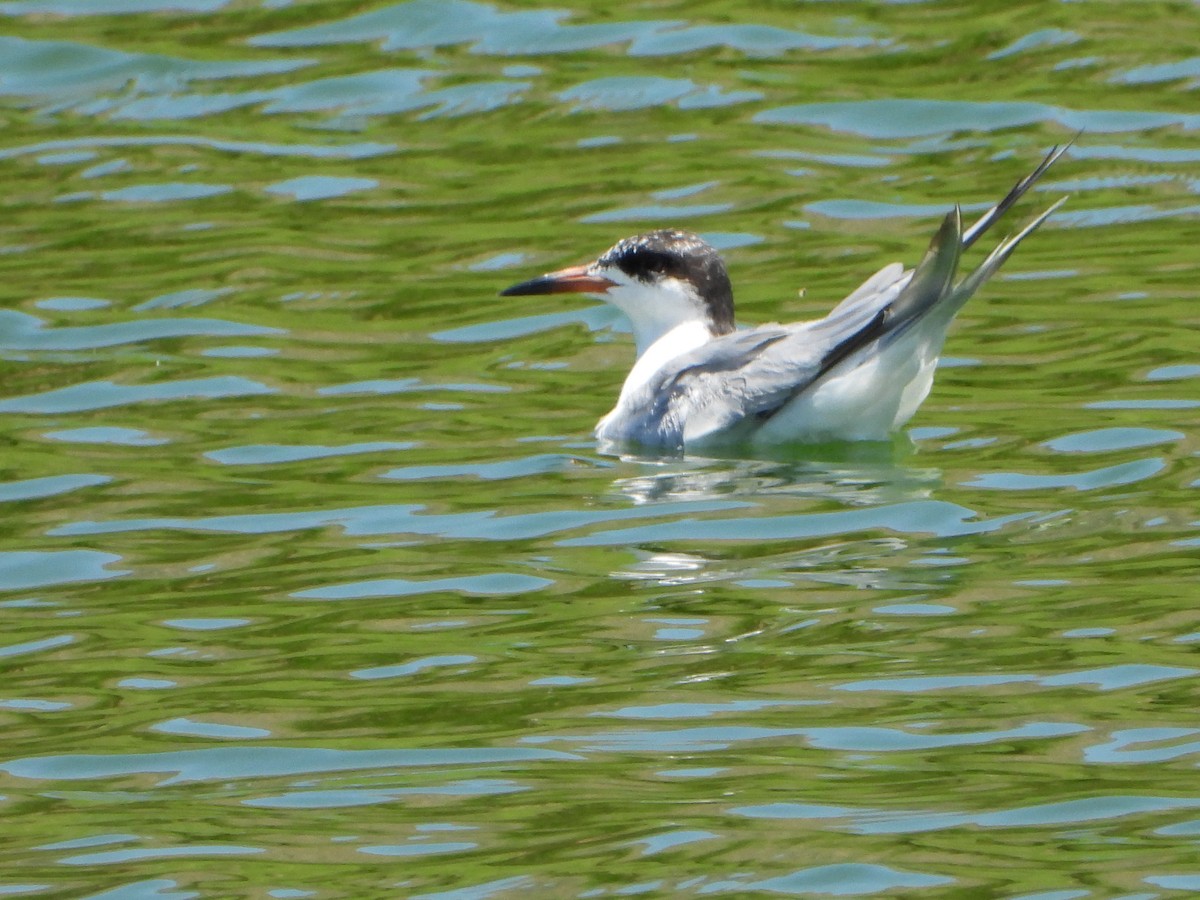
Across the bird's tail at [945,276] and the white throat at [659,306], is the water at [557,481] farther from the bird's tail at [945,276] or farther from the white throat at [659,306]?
the bird's tail at [945,276]

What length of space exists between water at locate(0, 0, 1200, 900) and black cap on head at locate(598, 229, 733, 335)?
2.02 ft

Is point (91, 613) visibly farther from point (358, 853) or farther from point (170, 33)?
point (170, 33)

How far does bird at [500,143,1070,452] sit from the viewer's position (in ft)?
29.3

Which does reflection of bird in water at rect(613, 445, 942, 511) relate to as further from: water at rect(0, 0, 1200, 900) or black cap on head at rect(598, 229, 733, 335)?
black cap on head at rect(598, 229, 733, 335)

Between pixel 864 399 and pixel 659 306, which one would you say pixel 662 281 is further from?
pixel 864 399

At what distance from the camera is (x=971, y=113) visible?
1417 cm

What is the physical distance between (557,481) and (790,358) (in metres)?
1.03

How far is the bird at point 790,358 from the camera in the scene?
8.92 metres

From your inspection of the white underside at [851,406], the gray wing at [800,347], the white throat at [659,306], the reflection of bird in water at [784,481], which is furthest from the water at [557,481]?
the white throat at [659,306]

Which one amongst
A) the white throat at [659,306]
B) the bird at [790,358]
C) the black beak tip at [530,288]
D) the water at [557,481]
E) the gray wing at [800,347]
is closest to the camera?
the water at [557,481]

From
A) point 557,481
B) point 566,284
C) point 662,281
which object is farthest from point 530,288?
point 557,481

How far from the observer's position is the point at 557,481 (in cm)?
920

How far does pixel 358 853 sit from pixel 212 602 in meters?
2.36

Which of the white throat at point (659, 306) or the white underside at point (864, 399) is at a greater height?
the white throat at point (659, 306)
